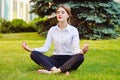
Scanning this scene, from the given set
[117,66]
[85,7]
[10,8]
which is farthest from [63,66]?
[10,8]

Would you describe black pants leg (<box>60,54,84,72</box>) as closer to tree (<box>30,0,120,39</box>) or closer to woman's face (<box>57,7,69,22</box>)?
woman's face (<box>57,7,69,22</box>)

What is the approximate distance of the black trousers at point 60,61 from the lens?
6273 mm

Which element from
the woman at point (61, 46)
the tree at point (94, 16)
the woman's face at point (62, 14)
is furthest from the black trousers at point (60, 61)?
the tree at point (94, 16)

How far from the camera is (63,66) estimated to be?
6.26 metres

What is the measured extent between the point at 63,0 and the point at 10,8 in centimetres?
1831

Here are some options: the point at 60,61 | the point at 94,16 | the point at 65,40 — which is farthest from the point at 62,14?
the point at 94,16

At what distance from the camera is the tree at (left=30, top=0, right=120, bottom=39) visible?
56.3 feet

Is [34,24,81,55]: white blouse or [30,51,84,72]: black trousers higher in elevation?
[34,24,81,55]: white blouse

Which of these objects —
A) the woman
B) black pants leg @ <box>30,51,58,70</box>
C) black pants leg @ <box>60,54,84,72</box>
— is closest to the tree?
the woman

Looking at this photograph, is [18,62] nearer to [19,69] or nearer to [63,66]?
[19,69]

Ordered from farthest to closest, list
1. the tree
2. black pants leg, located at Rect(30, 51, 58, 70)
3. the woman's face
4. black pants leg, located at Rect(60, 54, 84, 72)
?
the tree
the woman's face
black pants leg, located at Rect(30, 51, 58, 70)
black pants leg, located at Rect(60, 54, 84, 72)

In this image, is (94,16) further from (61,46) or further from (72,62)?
(72,62)

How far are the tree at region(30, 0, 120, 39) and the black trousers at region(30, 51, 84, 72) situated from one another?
1039 cm

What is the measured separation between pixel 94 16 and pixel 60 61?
10708 mm
